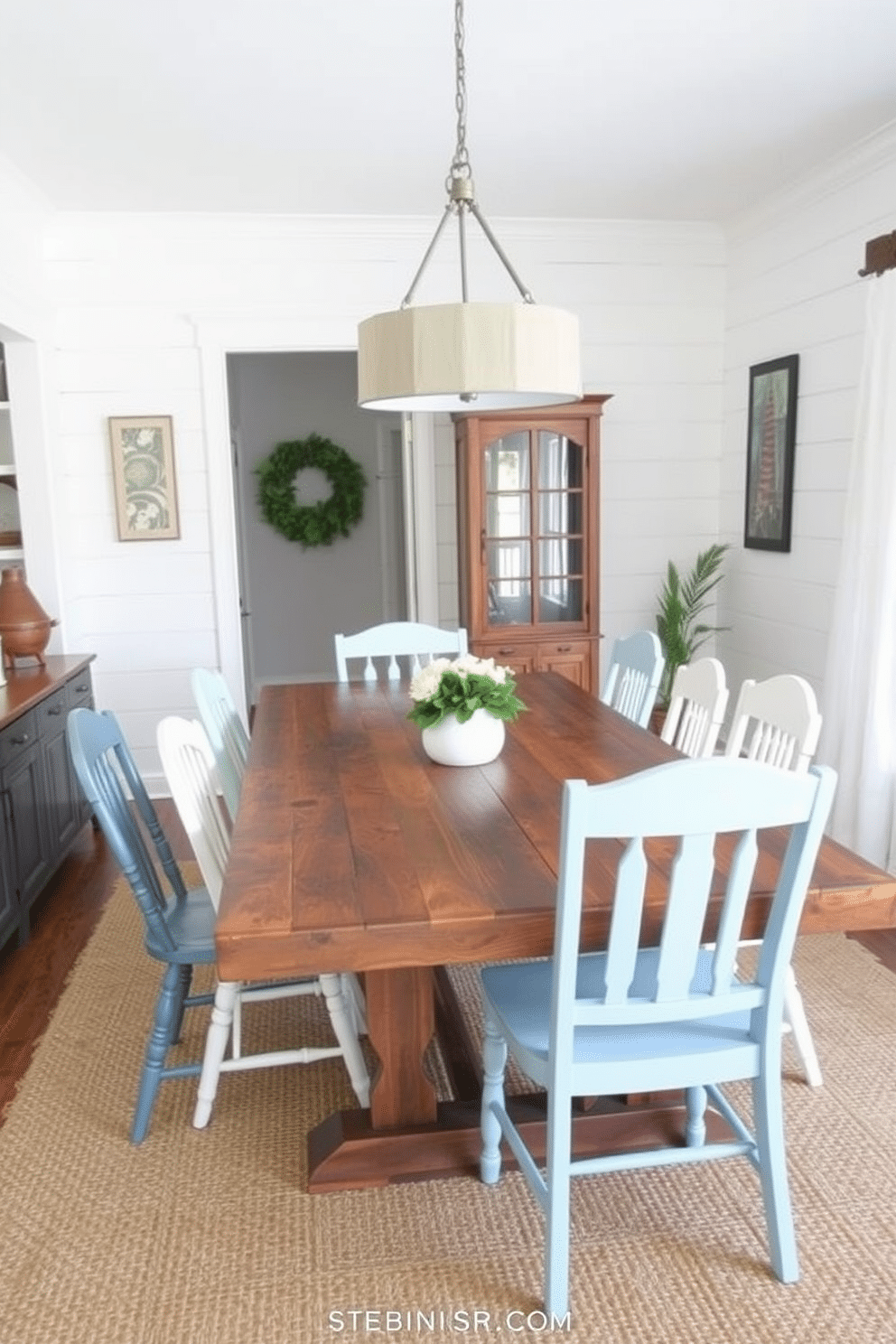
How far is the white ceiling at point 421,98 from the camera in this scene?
2.70 m

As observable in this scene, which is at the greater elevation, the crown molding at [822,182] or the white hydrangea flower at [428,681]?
the crown molding at [822,182]

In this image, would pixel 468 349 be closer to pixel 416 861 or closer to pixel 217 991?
pixel 416 861

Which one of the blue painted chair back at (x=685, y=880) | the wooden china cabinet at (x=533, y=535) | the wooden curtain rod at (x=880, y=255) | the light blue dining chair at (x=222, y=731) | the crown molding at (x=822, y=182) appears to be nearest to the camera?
the blue painted chair back at (x=685, y=880)

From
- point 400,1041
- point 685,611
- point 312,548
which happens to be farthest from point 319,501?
point 400,1041

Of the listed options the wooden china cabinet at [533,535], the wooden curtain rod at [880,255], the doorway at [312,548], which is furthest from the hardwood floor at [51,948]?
the doorway at [312,548]

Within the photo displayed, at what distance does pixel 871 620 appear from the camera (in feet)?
11.7

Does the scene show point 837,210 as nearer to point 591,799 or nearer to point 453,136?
point 453,136

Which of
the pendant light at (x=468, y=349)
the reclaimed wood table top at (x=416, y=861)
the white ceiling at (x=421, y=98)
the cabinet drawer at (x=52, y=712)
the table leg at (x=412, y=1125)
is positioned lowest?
the table leg at (x=412, y=1125)

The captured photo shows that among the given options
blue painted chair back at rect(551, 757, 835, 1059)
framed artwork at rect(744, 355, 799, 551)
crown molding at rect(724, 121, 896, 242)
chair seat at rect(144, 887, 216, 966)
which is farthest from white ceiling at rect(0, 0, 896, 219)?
chair seat at rect(144, 887, 216, 966)

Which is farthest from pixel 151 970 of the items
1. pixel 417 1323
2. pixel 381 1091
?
pixel 417 1323

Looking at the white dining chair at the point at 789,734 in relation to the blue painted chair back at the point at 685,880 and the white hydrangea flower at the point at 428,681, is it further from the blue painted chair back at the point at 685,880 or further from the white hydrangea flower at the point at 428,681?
the white hydrangea flower at the point at 428,681

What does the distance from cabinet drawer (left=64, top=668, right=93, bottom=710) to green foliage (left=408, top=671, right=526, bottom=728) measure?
6.70 feet

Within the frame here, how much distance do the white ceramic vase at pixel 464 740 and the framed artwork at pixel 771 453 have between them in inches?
99.7

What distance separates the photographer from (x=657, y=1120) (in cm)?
211
